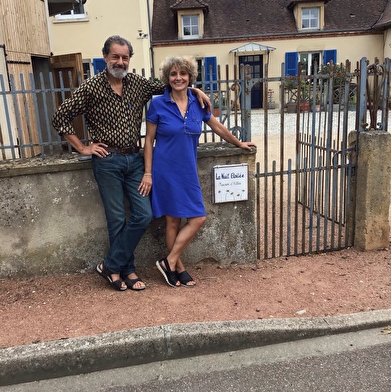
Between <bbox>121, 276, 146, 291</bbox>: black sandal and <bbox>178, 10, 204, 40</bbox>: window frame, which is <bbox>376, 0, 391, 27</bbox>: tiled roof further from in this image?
<bbox>121, 276, 146, 291</bbox>: black sandal

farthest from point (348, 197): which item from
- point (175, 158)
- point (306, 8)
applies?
point (306, 8)

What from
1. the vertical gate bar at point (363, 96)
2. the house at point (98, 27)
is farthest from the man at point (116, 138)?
the house at point (98, 27)

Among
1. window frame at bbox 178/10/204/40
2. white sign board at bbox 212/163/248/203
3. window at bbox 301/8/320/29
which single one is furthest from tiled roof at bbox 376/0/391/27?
white sign board at bbox 212/163/248/203

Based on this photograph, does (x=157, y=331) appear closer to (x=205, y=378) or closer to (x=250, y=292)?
(x=205, y=378)

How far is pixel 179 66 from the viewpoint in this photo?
11.4ft

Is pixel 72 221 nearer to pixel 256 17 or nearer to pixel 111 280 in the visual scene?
pixel 111 280

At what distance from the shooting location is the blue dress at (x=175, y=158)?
3.58 meters

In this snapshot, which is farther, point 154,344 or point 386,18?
point 386,18

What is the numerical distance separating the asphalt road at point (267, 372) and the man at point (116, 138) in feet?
3.33

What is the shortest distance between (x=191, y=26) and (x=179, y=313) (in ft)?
73.5

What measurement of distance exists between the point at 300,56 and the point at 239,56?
132 inches

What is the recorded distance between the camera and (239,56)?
2347cm

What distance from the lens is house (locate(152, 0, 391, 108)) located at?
23.0 m

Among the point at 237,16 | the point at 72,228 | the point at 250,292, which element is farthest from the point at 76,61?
the point at 237,16
